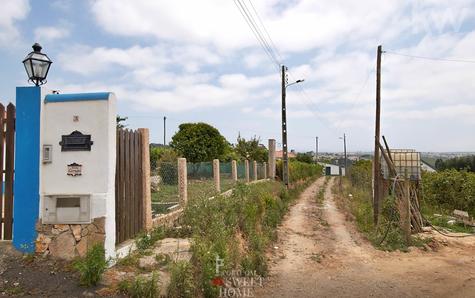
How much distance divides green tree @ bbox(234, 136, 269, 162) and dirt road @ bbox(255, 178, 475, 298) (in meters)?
22.2

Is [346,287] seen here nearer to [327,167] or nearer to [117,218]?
[117,218]

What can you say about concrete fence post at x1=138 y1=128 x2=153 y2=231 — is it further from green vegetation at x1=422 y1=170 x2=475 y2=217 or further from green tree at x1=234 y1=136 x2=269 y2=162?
green tree at x1=234 y1=136 x2=269 y2=162

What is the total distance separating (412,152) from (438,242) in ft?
12.3

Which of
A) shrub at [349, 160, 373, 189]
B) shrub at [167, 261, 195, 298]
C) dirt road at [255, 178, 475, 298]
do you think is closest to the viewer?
shrub at [167, 261, 195, 298]

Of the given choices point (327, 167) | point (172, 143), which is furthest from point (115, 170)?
point (327, 167)

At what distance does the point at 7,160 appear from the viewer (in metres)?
5.33

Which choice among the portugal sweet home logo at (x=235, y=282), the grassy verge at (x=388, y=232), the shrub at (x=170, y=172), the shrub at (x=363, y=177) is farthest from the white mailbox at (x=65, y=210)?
the shrub at (x=363, y=177)

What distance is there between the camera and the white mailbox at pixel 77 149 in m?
5.24

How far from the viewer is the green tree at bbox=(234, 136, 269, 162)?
34.4 meters

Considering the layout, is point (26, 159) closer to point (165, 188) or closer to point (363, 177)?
point (165, 188)

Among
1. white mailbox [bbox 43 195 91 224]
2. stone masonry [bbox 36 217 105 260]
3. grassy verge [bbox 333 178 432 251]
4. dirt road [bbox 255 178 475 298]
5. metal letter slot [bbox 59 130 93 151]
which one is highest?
metal letter slot [bbox 59 130 93 151]

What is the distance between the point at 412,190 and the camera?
1180cm

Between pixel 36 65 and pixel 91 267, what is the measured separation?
9.38 ft

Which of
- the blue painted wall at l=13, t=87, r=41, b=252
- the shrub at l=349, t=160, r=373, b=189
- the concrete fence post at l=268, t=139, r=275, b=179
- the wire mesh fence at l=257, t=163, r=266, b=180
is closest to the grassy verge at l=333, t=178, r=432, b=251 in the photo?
the shrub at l=349, t=160, r=373, b=189
